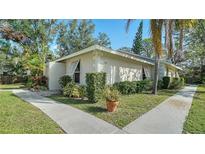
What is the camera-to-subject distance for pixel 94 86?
8336 mm

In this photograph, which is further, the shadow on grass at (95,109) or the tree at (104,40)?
the tree at (104,40)

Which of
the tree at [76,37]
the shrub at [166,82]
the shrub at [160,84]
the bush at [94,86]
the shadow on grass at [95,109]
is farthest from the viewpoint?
the tree at [76,37]

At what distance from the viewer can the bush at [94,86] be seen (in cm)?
834

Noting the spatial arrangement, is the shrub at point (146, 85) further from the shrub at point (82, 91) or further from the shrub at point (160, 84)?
the shrub at point (82, 91)

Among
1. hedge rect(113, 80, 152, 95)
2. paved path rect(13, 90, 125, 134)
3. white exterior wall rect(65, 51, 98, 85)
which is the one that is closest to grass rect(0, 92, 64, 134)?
paved path rect(13, 90, 125, 134)

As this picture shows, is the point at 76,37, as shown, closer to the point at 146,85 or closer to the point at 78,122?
the point at 146,85

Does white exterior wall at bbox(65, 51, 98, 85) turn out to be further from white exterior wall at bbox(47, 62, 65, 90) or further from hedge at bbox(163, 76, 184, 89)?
hedge at bbox(163, 76, 184, 89)

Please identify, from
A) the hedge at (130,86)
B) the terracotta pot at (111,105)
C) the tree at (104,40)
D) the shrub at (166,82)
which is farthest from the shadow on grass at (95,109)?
the tree at (104,40)

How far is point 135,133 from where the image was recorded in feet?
16.0

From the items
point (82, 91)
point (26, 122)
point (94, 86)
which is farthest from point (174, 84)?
point (26, 122)

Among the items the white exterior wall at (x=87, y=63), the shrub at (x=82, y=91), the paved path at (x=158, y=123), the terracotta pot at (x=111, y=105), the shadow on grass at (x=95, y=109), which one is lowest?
the paved path at (x=158, y=123)
